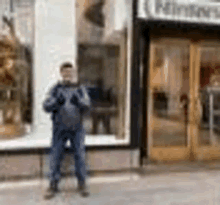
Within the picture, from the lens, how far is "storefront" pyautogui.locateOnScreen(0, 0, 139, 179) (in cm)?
485

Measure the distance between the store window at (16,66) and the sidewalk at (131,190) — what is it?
1099 millimetres

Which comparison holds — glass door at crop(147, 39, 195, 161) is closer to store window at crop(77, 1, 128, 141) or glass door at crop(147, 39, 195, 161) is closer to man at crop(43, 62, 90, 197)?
store window at crop(77, 1, 128, 141)

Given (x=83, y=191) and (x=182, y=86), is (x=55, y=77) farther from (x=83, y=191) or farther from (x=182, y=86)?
(x=182, y=86)

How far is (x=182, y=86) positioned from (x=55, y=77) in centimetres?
263

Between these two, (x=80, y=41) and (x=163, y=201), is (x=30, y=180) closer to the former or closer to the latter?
(x=163, y=201)

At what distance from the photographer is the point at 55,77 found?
4.96 metres

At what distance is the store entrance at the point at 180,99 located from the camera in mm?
5504

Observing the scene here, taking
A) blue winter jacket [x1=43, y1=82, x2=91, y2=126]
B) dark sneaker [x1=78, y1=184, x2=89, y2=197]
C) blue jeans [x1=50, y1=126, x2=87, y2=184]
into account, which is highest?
blue winter jacket [x1=43, y1=82, x2=91, y2=126]

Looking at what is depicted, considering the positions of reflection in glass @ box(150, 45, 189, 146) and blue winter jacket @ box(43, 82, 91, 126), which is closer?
blue winter jacket @ box(43, 82, 91, 126)

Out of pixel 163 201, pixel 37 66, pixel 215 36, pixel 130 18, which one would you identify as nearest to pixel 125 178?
pixel 163 201

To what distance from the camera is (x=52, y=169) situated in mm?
3918

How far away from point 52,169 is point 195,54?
12.1ft

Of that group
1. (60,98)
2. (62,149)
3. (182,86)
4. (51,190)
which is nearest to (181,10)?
(182,86)

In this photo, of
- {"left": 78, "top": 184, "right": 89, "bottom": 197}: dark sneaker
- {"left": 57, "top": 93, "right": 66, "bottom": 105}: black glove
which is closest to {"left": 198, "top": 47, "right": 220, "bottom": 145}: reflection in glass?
{"left": 78, "top": 184, "right": 89, "bottom": 197}: dark sneaker
